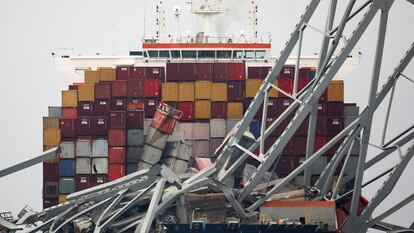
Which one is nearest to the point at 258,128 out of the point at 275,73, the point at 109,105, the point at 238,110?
the point at 238,110

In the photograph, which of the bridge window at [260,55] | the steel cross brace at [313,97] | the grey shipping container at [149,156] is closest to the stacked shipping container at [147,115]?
the grey shipping container at [149,156]

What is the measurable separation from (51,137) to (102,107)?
9.10 feet

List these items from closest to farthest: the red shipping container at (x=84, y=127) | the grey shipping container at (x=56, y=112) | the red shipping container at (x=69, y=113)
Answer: the red shipping container at (x=84, y=127), the red shipping container at (x=69, y=113), the grey shipping container at (x=56, y=112)

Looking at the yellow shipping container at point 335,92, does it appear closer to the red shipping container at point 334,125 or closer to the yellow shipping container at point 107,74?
the red shipping container at point 334,125

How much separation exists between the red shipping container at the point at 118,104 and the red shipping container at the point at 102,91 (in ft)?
1.15

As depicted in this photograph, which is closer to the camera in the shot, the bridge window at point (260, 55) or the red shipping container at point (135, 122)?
the red shipping container at point (135, 122)

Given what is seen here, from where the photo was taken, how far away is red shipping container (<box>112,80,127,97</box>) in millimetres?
82000

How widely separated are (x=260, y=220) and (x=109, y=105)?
696 inches

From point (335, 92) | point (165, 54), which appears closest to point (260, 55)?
point (165, 54)

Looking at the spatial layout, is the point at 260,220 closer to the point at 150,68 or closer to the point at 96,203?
the point at 96,203

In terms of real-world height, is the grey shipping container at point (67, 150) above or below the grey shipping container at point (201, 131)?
below

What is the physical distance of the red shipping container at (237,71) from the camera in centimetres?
8231

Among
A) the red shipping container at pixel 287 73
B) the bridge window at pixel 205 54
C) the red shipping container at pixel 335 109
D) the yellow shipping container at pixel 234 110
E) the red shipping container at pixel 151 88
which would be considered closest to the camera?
the red shipping container at pixel 335 109

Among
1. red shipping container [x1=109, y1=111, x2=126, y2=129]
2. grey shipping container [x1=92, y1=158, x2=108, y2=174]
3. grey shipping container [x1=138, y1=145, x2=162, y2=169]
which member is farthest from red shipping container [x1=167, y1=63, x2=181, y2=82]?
grey shipping container [x1=92, y1=158, x2=108, y2=174]
